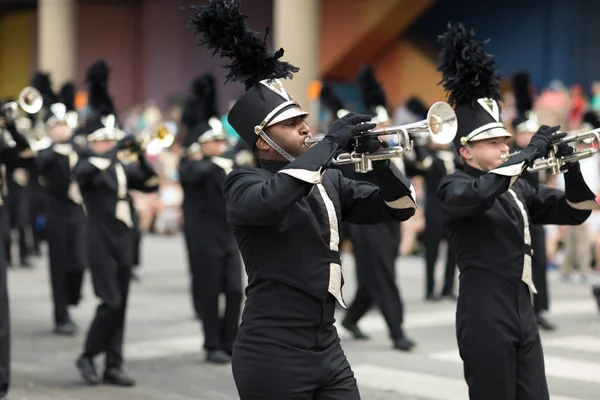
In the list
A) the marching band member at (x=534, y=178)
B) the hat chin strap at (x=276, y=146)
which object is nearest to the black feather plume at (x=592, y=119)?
the marching band member at (x=534, y=178)

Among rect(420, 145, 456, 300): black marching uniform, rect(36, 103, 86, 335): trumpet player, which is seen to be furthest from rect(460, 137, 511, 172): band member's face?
rect(420, 145, 456, 300): black marching uniform

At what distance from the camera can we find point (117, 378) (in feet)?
30.3

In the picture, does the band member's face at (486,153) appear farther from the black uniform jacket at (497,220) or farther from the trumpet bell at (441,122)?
the trumpet bell at (441,122)

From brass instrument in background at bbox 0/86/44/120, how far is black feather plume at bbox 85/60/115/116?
45.7 inches

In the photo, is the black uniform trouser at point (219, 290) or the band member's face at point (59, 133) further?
the band member's face at point (59, 133)

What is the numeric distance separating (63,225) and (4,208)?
3.37m

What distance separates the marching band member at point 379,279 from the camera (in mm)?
10656

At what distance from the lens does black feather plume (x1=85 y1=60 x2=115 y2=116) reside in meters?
10.7

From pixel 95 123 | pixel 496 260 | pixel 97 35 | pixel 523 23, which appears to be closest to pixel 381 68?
pixel 523 23

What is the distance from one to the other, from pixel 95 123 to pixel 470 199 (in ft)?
17.4

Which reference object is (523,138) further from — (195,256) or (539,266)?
(195,256)

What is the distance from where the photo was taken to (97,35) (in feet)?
120

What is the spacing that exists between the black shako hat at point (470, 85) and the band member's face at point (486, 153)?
0.15 ft

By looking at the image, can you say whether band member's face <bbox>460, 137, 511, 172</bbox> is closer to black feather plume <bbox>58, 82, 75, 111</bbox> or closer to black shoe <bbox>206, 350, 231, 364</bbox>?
black shoe <bbox>206, 350, 231, 364</bbox>
